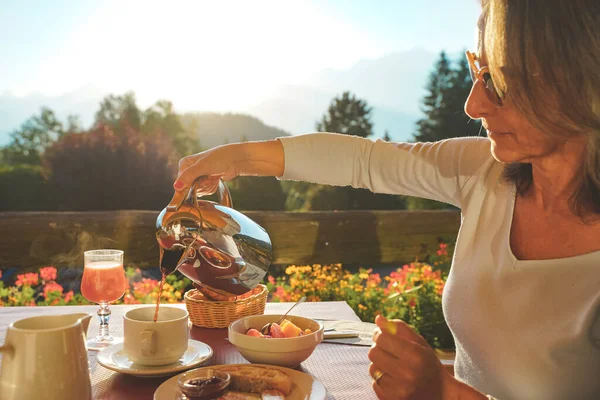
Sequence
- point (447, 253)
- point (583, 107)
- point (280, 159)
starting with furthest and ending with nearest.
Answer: point (447, 253), point (280, 159), point (583, 107)

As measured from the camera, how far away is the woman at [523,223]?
0.93 metres

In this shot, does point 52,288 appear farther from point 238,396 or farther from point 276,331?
point 238,396

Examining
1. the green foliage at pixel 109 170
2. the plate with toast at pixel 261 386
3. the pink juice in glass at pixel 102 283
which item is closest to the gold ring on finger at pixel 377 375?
the plate with toast at pixel 261 386

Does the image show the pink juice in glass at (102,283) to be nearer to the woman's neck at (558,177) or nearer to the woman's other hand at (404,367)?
the woman's other hand at (404,367)

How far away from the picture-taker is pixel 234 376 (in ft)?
3.18

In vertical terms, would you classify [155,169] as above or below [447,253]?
above

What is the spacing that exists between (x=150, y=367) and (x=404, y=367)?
48 cm

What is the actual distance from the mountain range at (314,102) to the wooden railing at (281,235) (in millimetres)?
1059

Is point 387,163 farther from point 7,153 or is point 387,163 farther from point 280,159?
point 7,153

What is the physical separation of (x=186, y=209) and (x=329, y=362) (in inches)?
17.4

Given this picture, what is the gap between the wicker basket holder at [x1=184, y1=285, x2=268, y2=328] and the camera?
1.39 m

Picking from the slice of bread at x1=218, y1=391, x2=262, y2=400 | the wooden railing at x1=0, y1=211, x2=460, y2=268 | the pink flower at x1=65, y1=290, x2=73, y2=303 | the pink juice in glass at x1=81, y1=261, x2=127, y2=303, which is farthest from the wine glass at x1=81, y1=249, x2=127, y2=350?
the wooden railing at x1=0, y1=211, x2=460, y2=268

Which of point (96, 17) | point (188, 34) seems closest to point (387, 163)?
point (188, 34)

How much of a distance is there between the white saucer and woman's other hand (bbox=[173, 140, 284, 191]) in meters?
0.37
